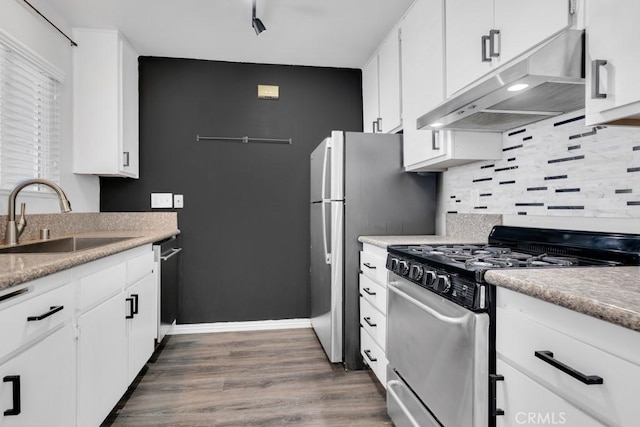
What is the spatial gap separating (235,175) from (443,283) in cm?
252

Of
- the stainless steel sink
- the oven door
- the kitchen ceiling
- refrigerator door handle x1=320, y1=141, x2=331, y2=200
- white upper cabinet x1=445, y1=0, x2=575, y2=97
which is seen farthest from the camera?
refrigerator door handle x1=320, y1=141, x2=331, y2=200

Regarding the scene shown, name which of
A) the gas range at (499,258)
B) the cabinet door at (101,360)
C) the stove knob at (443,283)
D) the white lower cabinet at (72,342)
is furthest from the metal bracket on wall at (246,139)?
the stove knob at (443,283)

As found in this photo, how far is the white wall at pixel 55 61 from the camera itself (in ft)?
7.00

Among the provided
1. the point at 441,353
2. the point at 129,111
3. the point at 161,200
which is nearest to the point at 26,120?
the point at 129,111

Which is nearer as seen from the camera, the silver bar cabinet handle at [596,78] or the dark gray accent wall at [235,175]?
the silver bar cabinet handle at [596,78]

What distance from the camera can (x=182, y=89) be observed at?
11.1 ft

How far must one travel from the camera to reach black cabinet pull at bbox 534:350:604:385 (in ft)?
2.43

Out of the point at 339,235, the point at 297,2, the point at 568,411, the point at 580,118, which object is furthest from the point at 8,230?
the point at 580,118

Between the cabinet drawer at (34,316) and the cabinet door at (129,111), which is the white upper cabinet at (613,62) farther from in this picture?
the cabinet door at (129,111)

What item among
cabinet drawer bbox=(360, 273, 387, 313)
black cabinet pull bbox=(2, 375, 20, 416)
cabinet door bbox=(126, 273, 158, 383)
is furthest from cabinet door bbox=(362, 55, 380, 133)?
black cabinet pull bbox=(2, 375, 20, 416)

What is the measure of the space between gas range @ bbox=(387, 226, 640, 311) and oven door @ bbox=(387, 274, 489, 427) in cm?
5

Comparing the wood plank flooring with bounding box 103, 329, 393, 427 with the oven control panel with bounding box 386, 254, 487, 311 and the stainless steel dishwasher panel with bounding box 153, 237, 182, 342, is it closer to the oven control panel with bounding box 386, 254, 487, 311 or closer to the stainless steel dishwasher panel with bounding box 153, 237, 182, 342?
the stainless steel dishwasher panel with bounding box 153, 237, 182, 342

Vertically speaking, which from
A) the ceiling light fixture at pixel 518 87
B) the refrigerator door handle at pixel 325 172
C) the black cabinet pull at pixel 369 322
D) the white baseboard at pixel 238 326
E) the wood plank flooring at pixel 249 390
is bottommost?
the wood plank flooring at pixel 249 390

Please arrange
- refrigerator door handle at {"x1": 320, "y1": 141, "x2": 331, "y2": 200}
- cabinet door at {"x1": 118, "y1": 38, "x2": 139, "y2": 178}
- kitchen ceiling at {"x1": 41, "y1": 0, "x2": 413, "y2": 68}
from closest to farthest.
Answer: kitchen ceiling at {"x1": 41, "y1": 0, "x2": 413, "y2": 68} → refrigerator door handle at {"x1": 320, "y1": 141, "x2": 331, "y2": 200} → cabinet door at {"x1": 118, "y1": 38, "x2": 139, "y2": 178}
